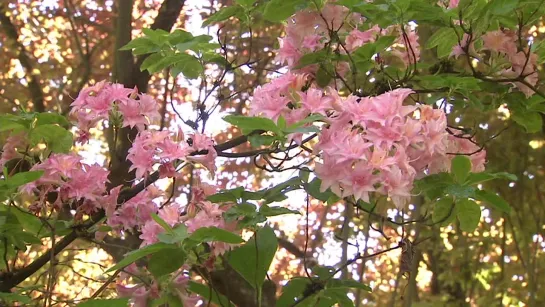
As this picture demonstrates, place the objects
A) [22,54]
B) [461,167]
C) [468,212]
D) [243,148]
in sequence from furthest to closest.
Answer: [243,148] → [22,54] → [468,212] → [461,167]

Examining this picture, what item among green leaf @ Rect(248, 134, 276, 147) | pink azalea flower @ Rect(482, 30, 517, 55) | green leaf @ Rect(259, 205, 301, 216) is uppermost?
pink azalea flower @ Rect(482, 30, 517, 55)

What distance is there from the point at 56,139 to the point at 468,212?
25.4 inches

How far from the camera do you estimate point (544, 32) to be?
9.62 ft

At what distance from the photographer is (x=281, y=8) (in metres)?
1.08

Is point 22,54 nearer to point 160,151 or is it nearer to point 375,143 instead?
point 160,151

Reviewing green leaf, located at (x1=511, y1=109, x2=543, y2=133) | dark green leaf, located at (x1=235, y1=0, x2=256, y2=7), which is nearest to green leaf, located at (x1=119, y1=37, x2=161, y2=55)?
dark green leaf, located at (x1=235, y1=0, x2=256, y2=7)

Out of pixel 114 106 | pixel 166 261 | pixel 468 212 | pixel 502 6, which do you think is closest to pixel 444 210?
pixel 468 212

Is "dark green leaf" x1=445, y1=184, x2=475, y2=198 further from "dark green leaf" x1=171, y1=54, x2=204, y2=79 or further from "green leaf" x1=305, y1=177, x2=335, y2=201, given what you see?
"dark green leaf" x1=171, y1=54, x2=204, y2=79

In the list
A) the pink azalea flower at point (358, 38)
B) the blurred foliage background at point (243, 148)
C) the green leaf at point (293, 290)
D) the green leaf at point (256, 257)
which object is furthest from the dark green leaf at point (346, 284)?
the blurred foliage background at point (243, 148)

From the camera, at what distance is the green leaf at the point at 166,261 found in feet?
3.00

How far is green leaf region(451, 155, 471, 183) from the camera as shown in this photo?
948mm

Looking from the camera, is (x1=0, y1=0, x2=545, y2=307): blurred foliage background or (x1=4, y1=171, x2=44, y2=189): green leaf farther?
(x1=0, y1=0, x2=545, y2=307): blurred foliage background

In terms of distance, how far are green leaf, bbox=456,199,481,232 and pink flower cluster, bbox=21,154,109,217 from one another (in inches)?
21.4

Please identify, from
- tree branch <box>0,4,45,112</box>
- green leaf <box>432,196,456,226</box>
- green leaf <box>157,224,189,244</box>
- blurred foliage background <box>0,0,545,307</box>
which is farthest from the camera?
tree branch <box>0,4,45,112</box>
